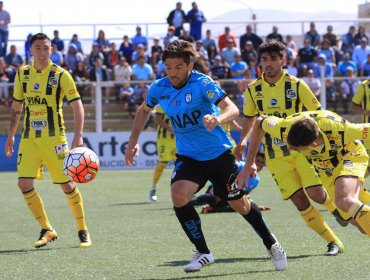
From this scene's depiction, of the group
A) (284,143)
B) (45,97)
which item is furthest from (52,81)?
(284,143)

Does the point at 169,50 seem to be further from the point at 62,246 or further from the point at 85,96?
the point at 85,96

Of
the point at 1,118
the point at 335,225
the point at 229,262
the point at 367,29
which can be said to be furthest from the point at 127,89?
the point at 229,262

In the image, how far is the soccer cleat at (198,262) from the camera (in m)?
8.01

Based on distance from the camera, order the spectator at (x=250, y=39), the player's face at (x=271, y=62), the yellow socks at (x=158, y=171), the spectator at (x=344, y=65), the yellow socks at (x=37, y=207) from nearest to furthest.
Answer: the player's face at (x=271, y=62) < the yellow socks at (x=37, y=207) < the yellow socks at (x=158, y=171) < the spectator at (x=344, y=65) < the spectator at (x=250, y=39)

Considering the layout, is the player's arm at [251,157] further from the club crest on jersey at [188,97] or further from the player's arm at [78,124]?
the player's arm at [78,124]

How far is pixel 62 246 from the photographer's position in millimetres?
10211

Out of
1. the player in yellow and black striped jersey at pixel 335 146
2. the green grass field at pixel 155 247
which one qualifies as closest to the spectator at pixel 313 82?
the green grass field at pixel 155 247

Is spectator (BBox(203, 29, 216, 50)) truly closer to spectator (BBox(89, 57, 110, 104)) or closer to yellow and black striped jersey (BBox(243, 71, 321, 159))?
spectator (BBox(89, 57, 110, 104))

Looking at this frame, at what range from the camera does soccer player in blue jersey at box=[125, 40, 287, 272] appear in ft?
26.6

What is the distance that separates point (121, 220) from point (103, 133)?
497 inches

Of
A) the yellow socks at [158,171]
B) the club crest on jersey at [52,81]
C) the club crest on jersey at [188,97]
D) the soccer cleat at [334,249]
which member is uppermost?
the club crest on jersey at [52,81]

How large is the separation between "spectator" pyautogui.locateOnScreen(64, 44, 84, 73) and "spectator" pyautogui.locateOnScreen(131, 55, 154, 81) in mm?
2039

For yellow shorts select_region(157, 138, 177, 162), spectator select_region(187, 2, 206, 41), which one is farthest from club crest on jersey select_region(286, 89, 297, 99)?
spectator select_region(187, 2, 206, 41)

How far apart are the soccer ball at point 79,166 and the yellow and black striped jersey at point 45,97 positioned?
2.30ft
